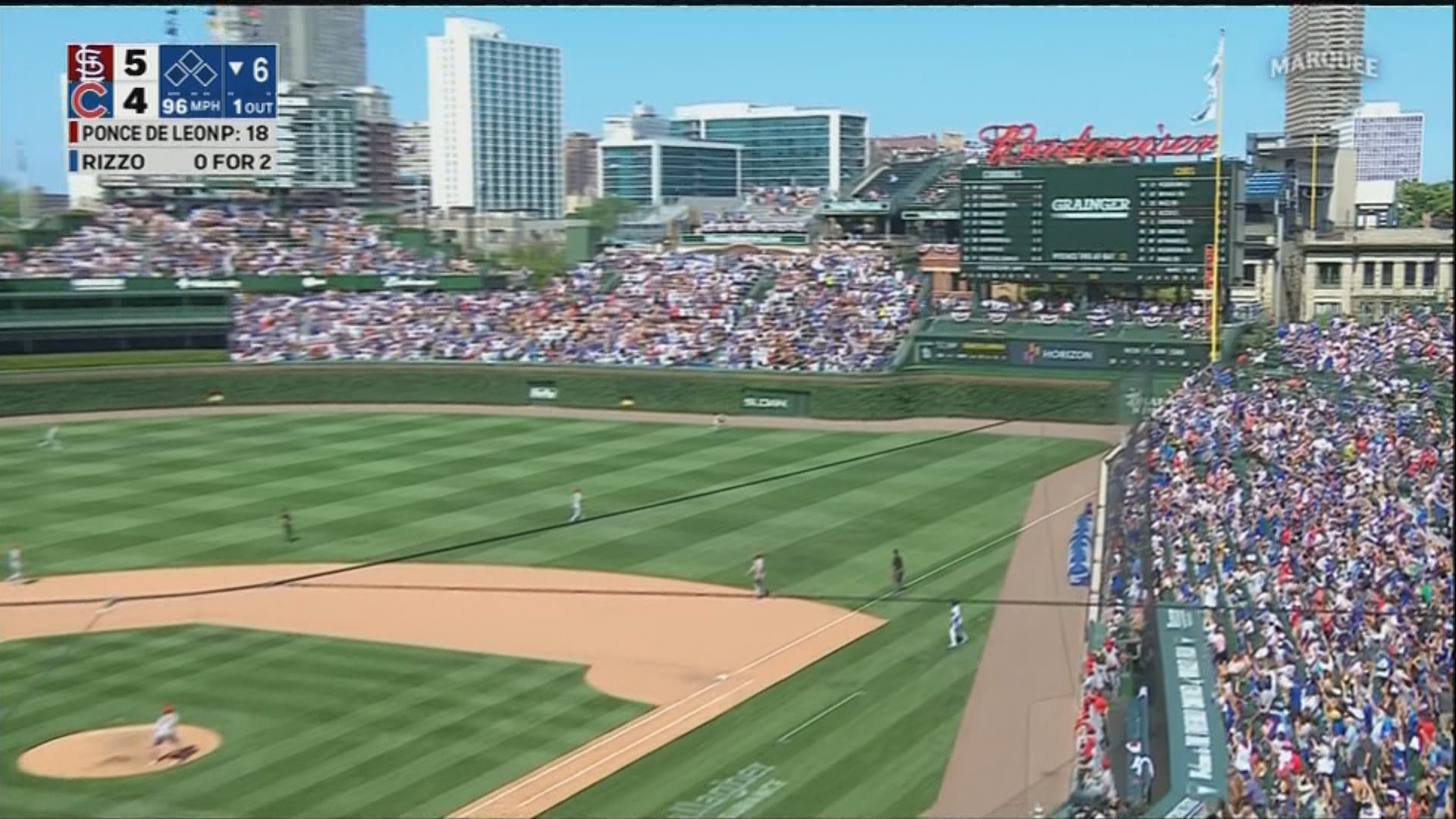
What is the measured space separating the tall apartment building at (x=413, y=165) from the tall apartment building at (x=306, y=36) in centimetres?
1590

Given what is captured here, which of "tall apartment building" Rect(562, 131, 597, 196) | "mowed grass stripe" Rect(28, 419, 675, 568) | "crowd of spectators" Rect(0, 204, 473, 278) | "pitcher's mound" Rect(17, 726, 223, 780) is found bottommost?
"pitcher's mound" Rect(17, 726, 223, 780)

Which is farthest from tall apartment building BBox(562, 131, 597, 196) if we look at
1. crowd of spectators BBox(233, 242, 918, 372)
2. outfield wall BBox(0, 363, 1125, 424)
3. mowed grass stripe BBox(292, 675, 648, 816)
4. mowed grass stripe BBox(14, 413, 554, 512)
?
mowed grass stripe BBox(292, 675, 648, 816)

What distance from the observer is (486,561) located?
85.8 feet

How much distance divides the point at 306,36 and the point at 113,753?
30.5 metres

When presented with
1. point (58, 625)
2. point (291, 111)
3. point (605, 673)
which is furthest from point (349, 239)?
point (605, 673)

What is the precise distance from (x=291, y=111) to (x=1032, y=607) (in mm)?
39209

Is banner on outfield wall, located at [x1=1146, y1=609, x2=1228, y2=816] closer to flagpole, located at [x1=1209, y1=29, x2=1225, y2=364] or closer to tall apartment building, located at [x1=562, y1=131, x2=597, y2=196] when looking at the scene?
flagpole, located at [x1=1209, y1=29, x2=1225, y2=364]

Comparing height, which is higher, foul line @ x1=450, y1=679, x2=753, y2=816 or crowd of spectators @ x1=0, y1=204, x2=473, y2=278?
crowd of spectators @ x1=0, y1=204, x2=473, y2=278

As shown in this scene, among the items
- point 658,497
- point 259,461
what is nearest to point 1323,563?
point 658,497

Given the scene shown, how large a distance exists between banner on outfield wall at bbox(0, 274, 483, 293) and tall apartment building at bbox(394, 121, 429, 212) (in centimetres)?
2631

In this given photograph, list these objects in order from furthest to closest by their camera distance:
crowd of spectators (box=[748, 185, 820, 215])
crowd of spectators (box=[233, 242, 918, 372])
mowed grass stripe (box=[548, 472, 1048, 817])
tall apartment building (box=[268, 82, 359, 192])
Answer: crowd of spectators (box=[748, 185, 820, 215])
tall apartment building (box=[268, 82, 359, 192])
crowd of spectators (box=[233, 242, 918, 372])
mowed grass stripe (box=[548, 472, 1048, 817])

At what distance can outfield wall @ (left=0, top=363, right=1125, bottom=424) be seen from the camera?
4069 centimetres

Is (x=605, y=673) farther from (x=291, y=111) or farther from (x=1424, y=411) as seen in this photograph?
(x=291, y=111)

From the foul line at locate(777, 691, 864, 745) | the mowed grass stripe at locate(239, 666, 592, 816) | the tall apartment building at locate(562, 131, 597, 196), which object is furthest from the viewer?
the tall apartment building at locate(562, 131, 597, 196)
